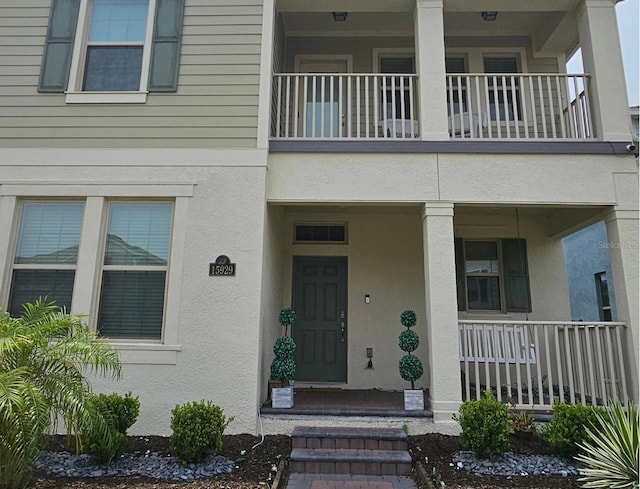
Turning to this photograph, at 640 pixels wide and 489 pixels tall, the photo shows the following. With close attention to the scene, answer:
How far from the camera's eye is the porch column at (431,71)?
5.69 m

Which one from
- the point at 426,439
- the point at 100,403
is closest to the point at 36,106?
the point at 100,403

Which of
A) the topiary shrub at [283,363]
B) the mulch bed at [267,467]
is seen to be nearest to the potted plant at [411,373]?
the mulch bed at [267,467]

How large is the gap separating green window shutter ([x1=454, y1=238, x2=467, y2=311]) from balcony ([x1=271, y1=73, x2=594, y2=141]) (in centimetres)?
185

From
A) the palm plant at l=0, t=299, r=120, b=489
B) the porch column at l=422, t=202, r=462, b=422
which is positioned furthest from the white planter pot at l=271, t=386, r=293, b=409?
the palm plant at l=0, t=299, r=120, b=489

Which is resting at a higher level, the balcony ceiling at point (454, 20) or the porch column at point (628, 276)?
the balcony ceiling at point (454, 20)

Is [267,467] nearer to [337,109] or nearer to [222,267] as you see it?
[222,267]

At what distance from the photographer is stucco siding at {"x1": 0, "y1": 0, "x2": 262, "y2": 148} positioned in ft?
Answer: 18.6

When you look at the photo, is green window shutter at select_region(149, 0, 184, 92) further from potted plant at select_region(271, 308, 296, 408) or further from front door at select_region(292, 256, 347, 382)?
potted plant at select_region(271, 308, 296, 408)

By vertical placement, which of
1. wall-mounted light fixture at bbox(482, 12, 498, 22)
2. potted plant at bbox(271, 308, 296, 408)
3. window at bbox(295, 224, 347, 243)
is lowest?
potted plant at bbox(271, 308, 296, 408)

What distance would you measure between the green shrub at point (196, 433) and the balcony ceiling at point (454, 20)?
223 inches

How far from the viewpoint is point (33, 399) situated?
3188 mm

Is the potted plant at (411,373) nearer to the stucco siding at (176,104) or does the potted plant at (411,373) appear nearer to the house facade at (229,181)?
the house facade at (229,181)

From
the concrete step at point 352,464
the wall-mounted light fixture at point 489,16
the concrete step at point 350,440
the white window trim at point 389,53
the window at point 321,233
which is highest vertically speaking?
the wall-mounted light fixture at point 489,16

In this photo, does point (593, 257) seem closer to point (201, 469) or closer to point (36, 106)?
point (201, 469)
